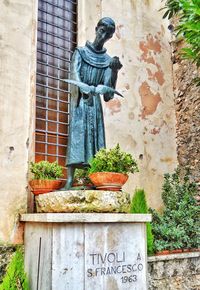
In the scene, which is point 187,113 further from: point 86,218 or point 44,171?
point 86,218

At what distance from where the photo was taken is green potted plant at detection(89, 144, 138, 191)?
3646 millimetres

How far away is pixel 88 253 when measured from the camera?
11.2 feet

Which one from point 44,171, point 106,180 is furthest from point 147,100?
point 106,180

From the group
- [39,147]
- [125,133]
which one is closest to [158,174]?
[125,133]

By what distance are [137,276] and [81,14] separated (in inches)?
174

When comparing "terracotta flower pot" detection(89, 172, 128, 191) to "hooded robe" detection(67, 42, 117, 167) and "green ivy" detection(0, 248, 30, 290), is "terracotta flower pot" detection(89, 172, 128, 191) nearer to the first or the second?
"hooded robe" detection(67, 42, 117, 167)

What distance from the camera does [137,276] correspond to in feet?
12.1

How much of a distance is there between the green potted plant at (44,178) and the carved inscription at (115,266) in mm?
1033

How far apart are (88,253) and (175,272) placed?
2283 millimetres

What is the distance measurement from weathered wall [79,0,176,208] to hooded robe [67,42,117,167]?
1.83 metres

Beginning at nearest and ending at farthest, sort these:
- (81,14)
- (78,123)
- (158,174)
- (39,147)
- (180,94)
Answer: (78,123)
(39,147)
(81,14)
(158,174)
(180,94)

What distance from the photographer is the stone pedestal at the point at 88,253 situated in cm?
332

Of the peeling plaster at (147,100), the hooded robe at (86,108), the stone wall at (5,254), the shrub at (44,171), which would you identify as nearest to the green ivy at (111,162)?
the hooded robe at (86,108)

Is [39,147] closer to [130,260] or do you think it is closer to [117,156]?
[117,156]
